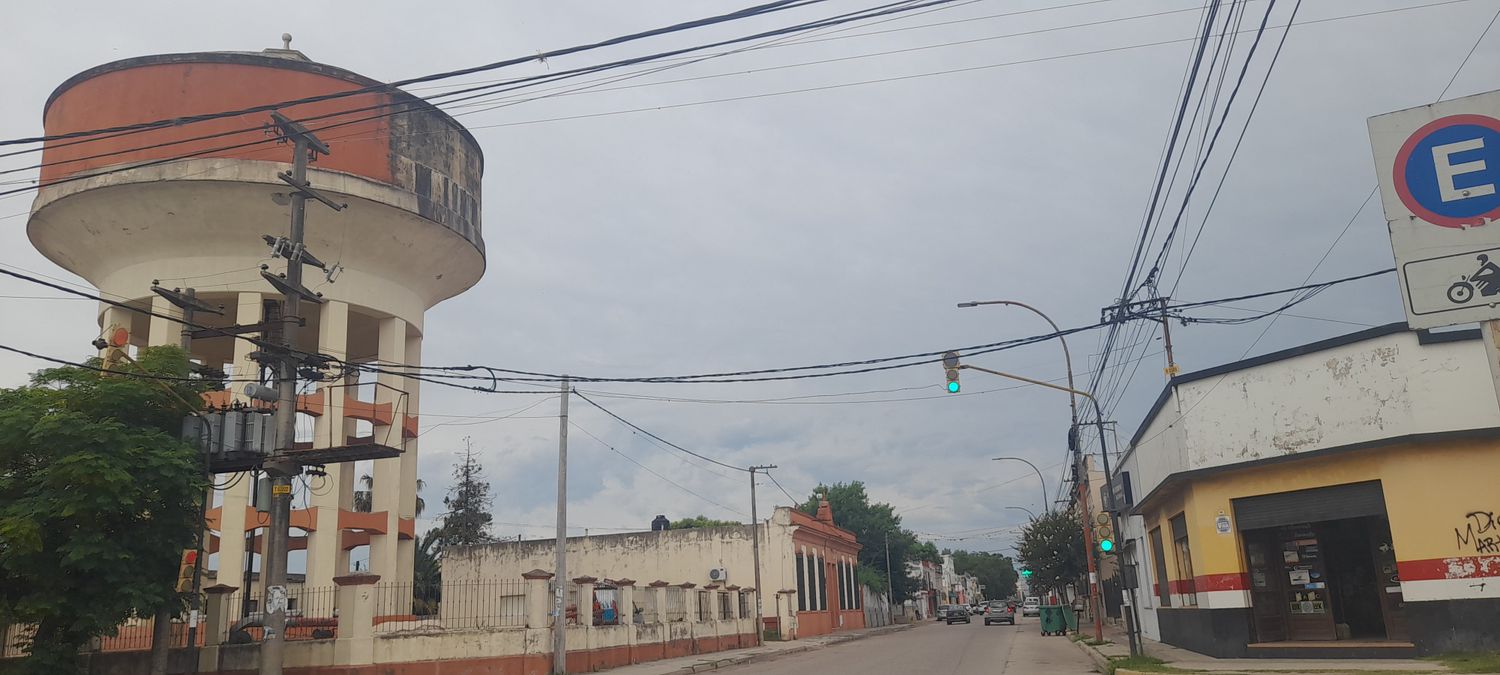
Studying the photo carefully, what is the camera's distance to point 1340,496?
17.5 meters

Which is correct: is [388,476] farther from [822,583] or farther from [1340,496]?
[822,583]

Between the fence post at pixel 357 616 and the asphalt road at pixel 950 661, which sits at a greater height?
the fence post at pixel 357 616

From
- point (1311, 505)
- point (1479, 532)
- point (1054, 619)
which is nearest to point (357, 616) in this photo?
point (1311, 505)

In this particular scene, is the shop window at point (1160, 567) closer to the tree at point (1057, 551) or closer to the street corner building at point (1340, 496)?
the street corner building at point (1340, 496)

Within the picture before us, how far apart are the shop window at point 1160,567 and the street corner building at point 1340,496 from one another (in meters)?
2.14

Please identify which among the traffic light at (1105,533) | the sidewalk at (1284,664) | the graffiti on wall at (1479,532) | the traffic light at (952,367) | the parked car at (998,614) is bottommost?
the parked car at (998,614)

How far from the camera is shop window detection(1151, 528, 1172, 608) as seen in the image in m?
24.9

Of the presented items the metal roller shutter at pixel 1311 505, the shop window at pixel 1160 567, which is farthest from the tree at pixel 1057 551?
the metal roller shutter at pixel 1311 505

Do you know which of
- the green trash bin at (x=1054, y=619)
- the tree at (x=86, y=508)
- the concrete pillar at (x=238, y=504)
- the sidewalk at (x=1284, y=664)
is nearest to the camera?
the tree at (x=86, y=508)

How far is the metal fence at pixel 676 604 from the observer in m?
27.1

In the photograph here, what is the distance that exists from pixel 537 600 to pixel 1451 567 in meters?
15.9

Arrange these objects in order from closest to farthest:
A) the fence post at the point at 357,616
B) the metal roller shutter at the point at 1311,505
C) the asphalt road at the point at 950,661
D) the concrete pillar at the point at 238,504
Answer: the metal roller shutter at the point at 1311,505 < the fence post at the point at 357,616 < the asphalt road at the point at 950,661 < the concrete pillar at the point at 238,504

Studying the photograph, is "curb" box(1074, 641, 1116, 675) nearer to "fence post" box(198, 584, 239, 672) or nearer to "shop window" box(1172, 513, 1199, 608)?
"shop window" box(1172, 513, 1199, 608)

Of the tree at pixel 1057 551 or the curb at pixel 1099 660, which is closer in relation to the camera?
the curb at pixel 1099 660
